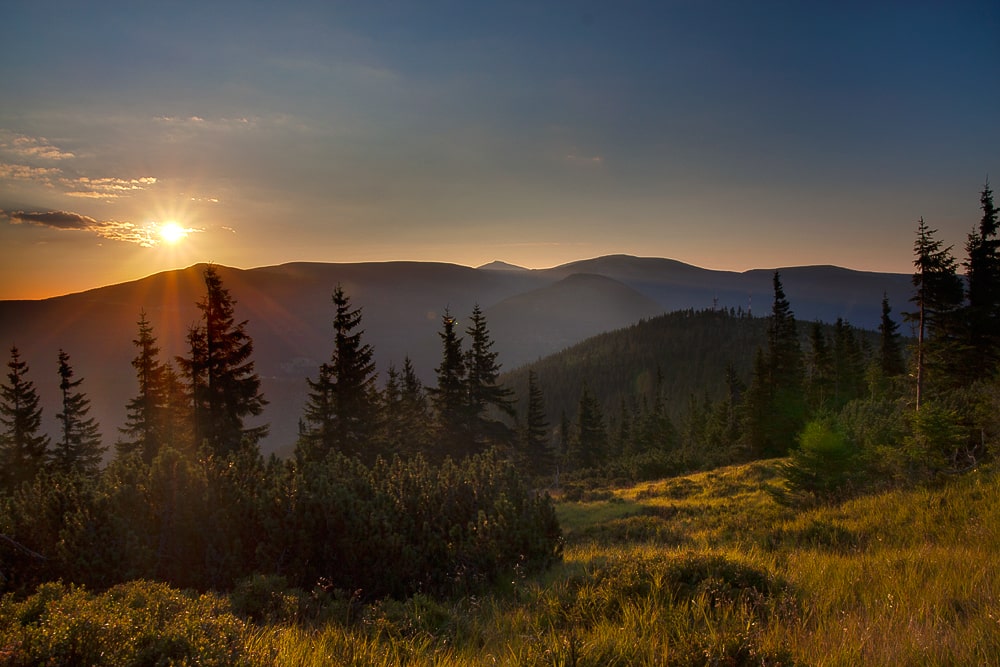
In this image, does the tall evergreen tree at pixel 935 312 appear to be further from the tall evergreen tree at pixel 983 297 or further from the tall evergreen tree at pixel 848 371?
the tall evergreen tree at pixel 848 371

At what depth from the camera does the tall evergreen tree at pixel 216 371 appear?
22969 millimetres

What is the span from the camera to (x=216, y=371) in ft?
76.0

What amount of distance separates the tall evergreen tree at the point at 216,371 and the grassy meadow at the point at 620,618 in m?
20.6

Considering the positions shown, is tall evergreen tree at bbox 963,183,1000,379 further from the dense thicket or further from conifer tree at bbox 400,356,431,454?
conifer tree at bbox 400,356,431,454

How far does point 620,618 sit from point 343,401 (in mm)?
24543

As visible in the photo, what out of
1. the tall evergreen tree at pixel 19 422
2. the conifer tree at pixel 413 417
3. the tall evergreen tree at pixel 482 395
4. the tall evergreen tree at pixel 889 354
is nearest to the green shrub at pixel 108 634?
the conifer tree at pixel 413 417

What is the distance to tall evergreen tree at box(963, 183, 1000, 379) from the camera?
93.0 feet

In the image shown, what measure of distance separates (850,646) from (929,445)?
10444 mm

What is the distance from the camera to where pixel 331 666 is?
3238 millimetres

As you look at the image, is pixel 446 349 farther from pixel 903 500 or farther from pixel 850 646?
pixel 850 646

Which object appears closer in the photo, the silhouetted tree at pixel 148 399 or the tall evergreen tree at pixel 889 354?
the silhouetted tree at pixel 148 399

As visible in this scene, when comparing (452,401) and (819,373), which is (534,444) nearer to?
(452,401)

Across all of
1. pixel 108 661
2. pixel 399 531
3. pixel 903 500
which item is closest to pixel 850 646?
pixel 108 661

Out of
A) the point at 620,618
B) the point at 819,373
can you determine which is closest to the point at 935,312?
the point at 819,373
